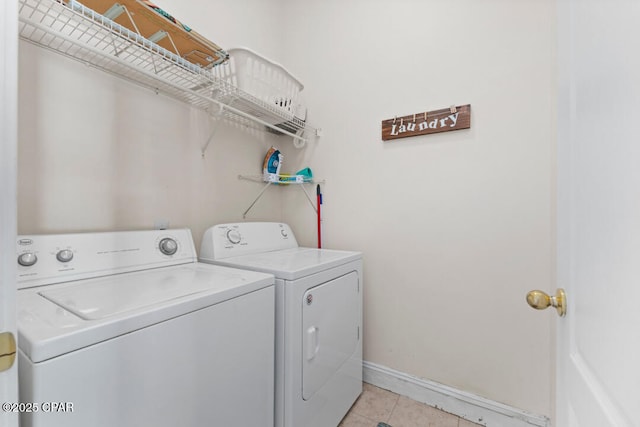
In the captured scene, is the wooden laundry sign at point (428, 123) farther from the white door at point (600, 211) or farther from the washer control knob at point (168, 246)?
the washer control knob at point (168, 246)

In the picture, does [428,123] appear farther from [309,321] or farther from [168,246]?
[168,246]

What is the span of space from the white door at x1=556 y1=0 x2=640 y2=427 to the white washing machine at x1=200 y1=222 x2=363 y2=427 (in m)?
0.88

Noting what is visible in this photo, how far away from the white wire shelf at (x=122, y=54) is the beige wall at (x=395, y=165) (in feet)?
0.21

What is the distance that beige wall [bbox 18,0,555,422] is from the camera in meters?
1.22

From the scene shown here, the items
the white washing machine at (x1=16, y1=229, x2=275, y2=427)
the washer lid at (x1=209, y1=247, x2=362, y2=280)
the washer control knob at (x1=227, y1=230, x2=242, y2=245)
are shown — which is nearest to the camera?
the white washing machine at (x1=16, y1=229, x2=275, y2=427)

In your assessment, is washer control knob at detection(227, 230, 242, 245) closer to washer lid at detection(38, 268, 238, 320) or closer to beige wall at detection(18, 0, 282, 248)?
beige wall at detection(18, 0, 282, 248)

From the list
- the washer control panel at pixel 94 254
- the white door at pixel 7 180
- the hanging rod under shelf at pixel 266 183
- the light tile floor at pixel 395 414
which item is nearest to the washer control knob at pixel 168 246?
the washer control panel at pixel 94 254

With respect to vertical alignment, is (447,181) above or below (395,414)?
above

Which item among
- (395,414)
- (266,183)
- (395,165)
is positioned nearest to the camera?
(395,414)

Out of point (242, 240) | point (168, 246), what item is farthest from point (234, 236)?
point (168, 246)

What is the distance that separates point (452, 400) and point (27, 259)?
2.14m

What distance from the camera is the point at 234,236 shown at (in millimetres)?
1610

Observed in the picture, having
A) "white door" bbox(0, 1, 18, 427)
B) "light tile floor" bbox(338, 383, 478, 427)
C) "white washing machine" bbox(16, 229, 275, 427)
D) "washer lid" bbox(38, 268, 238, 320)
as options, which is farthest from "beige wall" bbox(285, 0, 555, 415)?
"white door" bbox(0, 1, 18, 427)

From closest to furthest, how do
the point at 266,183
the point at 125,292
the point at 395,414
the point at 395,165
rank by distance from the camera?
the point at 125,292 < the point at 395,414 < the point at 395,165 < the point at 266,183
